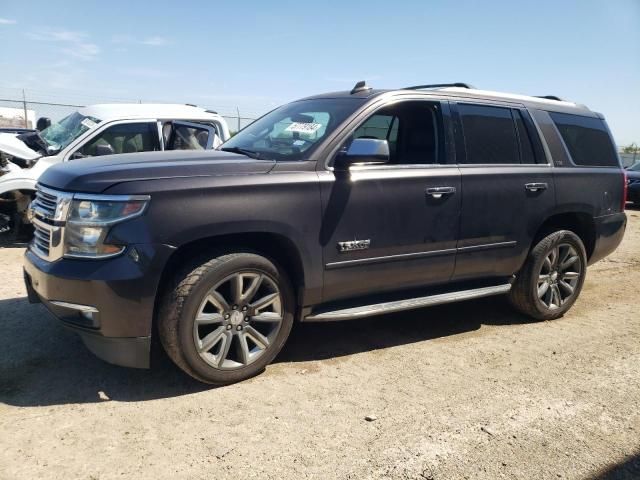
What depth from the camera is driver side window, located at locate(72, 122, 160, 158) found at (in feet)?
22.9

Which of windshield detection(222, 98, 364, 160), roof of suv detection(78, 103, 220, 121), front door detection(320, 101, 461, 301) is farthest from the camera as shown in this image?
roof of suv detection(78, 103, 220, 121)

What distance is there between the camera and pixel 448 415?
3.21 m

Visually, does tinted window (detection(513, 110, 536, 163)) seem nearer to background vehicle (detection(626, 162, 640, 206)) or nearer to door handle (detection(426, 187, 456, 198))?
door handle (detection(426, 187, 456, 198))

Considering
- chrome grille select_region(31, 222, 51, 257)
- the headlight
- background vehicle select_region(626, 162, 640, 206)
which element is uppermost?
the headlight

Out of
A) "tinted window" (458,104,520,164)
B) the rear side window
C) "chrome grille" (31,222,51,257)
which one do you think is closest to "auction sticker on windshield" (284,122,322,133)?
"tinted window" (458,104,520,164)

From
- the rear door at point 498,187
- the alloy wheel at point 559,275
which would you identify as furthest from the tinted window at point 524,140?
the alloy wheel at point 559,275

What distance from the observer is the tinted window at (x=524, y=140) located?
4766 millimetres

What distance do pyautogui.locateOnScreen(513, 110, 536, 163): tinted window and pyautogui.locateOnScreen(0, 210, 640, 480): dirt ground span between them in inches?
61.4

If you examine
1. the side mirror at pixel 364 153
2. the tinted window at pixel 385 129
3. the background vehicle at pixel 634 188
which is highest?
the tinted window at pixel 385 129

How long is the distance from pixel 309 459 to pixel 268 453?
21 centimetres

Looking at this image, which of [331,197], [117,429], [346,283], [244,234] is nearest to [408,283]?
[346,283]

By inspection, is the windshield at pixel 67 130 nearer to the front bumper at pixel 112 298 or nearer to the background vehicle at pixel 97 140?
the background vehicle at pixel 97 140

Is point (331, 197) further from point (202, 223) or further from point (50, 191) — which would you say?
point (50, 191)

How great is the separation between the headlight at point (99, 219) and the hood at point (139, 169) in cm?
9
